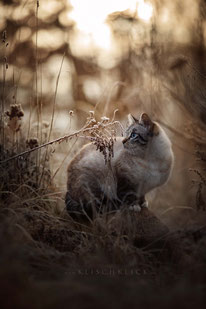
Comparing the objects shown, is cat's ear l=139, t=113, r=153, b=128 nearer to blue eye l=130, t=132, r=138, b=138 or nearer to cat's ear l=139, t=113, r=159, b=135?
cat's ear l=139, t=113, r=159, b=135

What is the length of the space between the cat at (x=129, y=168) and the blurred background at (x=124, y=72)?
21 centimetres

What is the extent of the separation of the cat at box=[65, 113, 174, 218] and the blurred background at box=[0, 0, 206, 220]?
0.21 metres

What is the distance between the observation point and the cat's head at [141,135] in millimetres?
2883

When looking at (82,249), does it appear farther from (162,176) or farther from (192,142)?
(192,142)

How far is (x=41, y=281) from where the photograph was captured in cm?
131

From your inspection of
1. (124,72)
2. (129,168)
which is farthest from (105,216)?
(124,72)

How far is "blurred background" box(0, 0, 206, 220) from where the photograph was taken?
2.73 m

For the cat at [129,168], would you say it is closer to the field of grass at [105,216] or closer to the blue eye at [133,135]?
the blue eye at [133,135]

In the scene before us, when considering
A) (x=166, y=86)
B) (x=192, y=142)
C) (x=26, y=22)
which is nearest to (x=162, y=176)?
(x=192, y=142)

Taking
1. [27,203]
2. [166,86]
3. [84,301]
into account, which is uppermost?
[166,86]

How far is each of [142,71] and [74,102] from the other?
1.21 metres

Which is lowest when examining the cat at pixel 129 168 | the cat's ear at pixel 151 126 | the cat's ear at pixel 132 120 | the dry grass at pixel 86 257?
the dry grass at pixel 86 257

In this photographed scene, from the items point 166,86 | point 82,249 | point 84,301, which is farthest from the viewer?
point 166,86

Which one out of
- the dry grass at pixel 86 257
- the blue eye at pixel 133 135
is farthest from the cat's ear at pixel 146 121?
the dry grass at pixel 86 257
